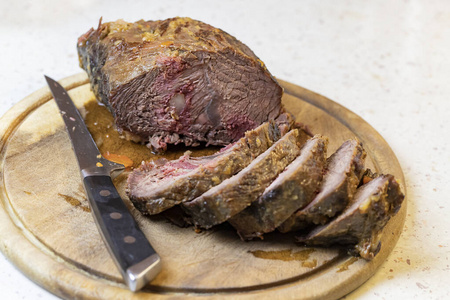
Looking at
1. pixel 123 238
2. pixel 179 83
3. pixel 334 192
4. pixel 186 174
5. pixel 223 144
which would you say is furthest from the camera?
pixel 223 144

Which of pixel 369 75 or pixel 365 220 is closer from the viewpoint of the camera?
pixel 365 220

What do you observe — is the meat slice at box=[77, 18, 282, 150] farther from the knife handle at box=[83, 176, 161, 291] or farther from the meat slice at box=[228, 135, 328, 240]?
the meat slice at box=[228, 135, 328, 240]

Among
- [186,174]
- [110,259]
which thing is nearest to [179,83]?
[186,174]

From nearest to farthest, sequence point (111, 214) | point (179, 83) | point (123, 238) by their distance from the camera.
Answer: point (123, 238) < point (111, 214) < point (179, 83)

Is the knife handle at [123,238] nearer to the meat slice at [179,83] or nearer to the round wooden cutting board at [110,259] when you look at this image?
the round wooden cutting board at [110,259]

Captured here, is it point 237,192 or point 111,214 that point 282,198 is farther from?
point 111,214

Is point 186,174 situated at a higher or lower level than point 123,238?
higher
